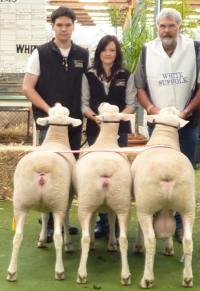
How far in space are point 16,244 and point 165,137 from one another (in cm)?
134

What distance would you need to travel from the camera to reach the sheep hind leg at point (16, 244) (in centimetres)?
423

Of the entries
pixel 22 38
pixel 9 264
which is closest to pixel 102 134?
pixel 9 264

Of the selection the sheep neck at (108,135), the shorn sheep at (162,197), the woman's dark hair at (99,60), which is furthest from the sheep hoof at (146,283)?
the woman's dark hair at (99,60)

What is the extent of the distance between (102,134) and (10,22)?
3444 mm

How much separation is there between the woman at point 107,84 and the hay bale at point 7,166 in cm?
208

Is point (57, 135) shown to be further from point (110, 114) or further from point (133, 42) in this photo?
point (133, 42)

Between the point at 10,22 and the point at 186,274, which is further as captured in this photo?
the point at 10,22

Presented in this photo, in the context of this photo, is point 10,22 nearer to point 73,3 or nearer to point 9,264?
point 9,264

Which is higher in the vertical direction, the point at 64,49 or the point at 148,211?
the point at 64,49

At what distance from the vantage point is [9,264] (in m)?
4.57

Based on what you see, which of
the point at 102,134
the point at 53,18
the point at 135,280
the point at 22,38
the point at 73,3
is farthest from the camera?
the point at 73,3

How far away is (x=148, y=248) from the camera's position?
4086 mm

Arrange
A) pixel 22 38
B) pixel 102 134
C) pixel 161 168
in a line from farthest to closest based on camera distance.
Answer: pixel 22 38
pixel 102 134
pixel 161 168

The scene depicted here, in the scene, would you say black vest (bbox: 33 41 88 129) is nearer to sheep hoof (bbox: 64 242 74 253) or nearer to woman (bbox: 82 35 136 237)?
woman (bbox: 82 35 136 237)
